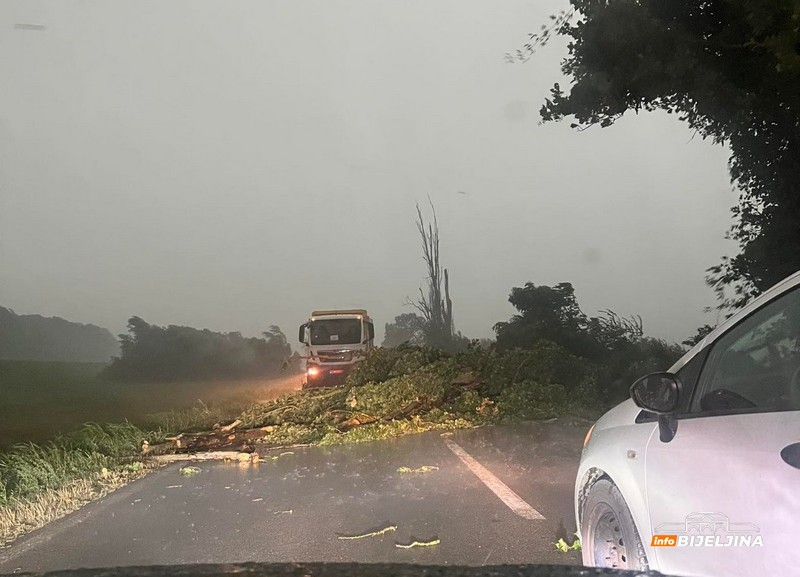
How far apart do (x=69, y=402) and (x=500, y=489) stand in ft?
74.7

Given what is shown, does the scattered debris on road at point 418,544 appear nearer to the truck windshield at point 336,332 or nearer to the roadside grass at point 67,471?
the roadside grass at point 67,471

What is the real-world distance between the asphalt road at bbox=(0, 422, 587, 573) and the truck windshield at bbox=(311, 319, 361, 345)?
14265 mm

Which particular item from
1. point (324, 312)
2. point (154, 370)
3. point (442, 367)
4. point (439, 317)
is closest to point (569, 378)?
point (442, 367)

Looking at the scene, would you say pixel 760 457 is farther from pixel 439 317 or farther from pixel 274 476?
pixel 439 317

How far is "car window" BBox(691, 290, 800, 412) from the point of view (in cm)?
287

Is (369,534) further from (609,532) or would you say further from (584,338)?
(584,338)

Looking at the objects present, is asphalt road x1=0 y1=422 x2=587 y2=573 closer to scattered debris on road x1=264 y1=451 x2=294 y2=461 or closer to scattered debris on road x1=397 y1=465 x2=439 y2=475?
scattered debris on road x1=397 y1=465 x2=439 y2=475

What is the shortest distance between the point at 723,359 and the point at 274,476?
6720 mm

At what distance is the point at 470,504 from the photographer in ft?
21.7

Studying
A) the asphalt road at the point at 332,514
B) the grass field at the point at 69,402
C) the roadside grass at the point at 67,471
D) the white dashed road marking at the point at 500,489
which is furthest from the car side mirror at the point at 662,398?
the grass field at the point at 69,402

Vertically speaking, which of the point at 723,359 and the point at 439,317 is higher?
the point at 439,317

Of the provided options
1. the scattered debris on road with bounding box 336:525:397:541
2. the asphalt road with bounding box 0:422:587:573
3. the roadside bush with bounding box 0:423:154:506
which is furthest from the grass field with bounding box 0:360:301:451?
the scattered debris on road with bounding box 336:525:397:541

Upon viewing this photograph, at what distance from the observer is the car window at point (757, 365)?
113 inches

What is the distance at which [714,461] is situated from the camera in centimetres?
273
